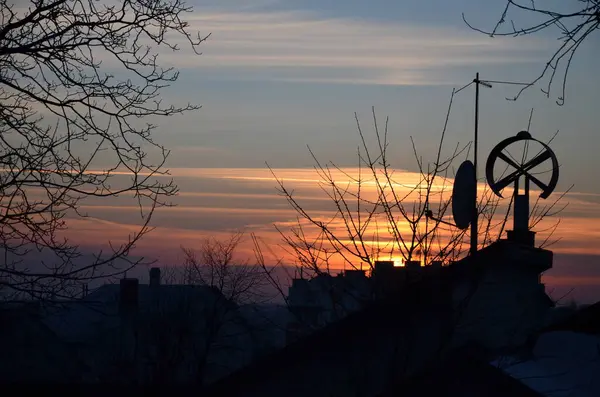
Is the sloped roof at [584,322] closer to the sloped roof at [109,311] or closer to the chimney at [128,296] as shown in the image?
the sloped roof at [109,311]

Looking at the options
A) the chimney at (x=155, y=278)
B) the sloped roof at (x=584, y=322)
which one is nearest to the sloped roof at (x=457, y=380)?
the sloped roof at (x=584, y=322)

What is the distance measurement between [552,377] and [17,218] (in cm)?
652

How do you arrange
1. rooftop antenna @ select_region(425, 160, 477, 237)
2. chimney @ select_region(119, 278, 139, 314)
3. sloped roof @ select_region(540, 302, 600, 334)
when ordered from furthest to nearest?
1. chimney @ select_region(119, 278, 139, 314)
2. rooftop antenna @ select_region(425, 160, 477, 237)
3. sloped roof @ select_region(540, 302, 600, 334)

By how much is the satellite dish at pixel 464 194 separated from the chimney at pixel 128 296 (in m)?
23.2

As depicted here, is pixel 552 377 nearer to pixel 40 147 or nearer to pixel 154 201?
pixel 154 201

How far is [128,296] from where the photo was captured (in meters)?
33.5

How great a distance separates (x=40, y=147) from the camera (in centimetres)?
924

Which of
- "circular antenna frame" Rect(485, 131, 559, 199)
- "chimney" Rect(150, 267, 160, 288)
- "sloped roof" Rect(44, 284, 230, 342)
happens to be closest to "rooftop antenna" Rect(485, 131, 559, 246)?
"circular antenna frame" Rect(485, 131, 559, 199)

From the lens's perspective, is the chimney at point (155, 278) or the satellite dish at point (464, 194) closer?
the satellite dish at point (464, 194)

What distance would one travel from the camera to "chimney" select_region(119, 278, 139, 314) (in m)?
33.0

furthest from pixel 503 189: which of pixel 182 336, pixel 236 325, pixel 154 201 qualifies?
pixel 236 325

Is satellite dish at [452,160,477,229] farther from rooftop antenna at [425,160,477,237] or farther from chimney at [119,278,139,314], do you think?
chimney at [119,278,139,314]

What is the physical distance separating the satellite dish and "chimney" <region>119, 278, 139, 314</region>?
23163 mm

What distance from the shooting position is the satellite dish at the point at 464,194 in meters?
11.5
